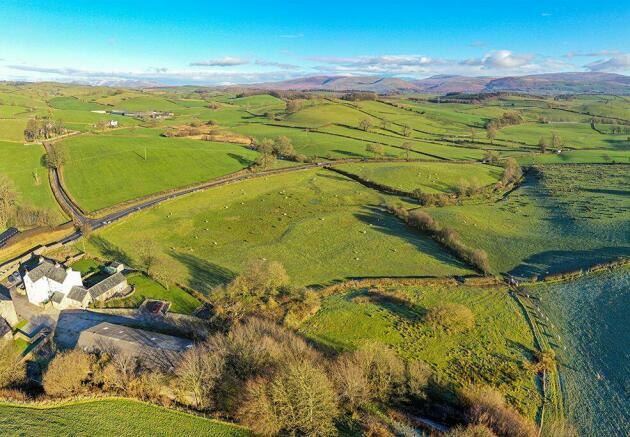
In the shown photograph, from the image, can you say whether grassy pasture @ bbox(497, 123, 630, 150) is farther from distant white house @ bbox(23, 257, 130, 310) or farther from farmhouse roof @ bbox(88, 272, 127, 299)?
distant white house @ bbox(23, 257, 130, 310)

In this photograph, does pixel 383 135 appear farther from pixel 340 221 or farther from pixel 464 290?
pixel 464 290

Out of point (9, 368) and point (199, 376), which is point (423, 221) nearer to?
point (199, 376)

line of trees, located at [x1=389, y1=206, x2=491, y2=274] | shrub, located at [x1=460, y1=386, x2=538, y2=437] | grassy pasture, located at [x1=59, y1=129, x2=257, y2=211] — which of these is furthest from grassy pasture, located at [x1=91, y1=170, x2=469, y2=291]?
shrub, located at [x1=460, y1=386, x2=538, y2=437]

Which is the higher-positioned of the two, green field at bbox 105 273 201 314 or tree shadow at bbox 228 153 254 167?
tree shadow at bbox 228 153 254 167

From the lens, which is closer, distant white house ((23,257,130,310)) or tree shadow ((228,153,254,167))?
distant white house ((23,257,130,310))

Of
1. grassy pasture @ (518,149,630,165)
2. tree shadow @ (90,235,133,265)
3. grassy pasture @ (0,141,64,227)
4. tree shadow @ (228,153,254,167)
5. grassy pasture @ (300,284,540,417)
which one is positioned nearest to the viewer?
grassy pasture @ (300,284,540,417)

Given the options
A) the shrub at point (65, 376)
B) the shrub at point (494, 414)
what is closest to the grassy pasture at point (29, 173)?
A: the shrub at point (65, 376)
